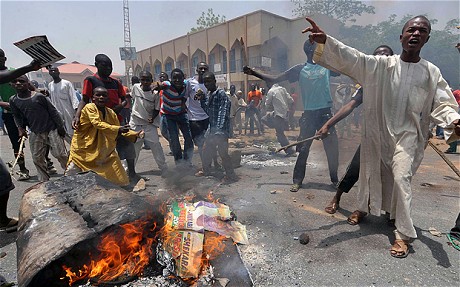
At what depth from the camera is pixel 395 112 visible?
2689 millimetres

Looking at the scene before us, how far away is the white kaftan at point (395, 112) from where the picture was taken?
257 centimetres

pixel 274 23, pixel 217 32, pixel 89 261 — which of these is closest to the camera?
pixel 89 261

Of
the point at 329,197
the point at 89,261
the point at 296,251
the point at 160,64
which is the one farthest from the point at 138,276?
the point at 160,64

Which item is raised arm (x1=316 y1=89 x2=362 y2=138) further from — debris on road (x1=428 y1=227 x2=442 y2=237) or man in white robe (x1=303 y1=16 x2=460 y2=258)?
debris on road (x1=428 y1=227 x2=442 y2=237)

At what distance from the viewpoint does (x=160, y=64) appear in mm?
31969

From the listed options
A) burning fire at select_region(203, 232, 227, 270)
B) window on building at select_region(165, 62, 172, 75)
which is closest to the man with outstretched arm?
burning fire at select_region(203, 232, 227, 270)

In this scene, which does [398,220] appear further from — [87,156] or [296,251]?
[87,156]

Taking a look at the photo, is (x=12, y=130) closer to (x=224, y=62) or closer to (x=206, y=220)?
(x=206, y=220)

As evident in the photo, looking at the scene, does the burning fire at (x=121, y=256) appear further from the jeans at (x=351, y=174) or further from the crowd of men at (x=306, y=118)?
the jeans at (x=351, y=174)

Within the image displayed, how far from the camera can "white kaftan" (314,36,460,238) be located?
2.57 metres

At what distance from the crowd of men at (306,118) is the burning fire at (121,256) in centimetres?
170

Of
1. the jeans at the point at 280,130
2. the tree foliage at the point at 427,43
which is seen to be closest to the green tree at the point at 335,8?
the tree foliage at the point at 427,43

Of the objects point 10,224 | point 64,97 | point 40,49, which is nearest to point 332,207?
point 40,49

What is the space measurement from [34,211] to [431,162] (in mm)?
7345
